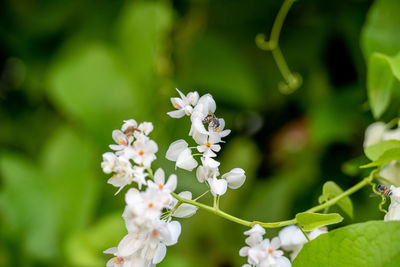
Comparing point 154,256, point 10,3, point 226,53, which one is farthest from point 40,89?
point 154,256

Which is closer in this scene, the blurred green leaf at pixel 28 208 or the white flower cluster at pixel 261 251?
the white flower cluster at pixel 261 251

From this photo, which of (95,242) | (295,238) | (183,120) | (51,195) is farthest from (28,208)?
(295,238)

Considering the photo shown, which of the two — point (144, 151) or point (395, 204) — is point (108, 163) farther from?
point (395, 204)

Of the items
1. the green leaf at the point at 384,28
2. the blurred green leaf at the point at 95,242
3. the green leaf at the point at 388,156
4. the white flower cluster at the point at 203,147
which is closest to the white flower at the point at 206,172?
the white flower cluster at the point at 203,147

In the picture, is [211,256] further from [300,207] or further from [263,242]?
[263,242]

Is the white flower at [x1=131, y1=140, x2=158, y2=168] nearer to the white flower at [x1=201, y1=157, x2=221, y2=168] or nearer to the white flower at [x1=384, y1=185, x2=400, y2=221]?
the white flower at [x1=201, y1=157, x2=221, y2=168]

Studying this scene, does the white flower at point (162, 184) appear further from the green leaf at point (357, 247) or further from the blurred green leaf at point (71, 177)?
the blurred green leaf at point (71, 177)
